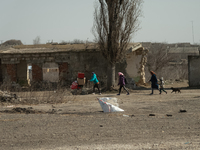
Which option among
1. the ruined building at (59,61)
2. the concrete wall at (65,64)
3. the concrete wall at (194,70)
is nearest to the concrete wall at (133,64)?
the ruined building at (59,61)

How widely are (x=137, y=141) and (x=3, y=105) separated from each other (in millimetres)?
8062

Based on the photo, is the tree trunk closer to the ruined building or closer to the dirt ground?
the ruined building

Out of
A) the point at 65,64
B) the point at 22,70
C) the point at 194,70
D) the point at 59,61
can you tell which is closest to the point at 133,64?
the point at 194,70

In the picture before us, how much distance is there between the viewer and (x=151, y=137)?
639 cm

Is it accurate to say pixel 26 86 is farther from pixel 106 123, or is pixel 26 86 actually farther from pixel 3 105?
pixel 106 123

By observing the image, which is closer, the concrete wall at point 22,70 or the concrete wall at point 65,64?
the concrete wall at point 65,64

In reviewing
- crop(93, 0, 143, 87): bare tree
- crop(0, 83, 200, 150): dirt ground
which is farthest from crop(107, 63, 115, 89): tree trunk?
crop(0, 83, 200, 150): dirt ground

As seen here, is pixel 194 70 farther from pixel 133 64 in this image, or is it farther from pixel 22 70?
pixel 22 70

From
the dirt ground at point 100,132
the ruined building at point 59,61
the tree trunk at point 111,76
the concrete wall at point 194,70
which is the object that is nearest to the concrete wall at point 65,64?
the ruined building at point 59,61

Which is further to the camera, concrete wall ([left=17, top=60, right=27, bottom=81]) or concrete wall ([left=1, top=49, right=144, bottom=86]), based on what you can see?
concrete wall ([left=17, top=60, right=27, bottom=81])

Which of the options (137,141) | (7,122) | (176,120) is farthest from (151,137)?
(7,122)

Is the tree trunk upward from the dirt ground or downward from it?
upward

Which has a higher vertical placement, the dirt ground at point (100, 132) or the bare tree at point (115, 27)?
the bare tree at point (115, 27)

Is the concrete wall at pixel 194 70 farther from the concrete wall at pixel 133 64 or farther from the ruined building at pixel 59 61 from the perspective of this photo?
the concrete wall at pixel 133 64
